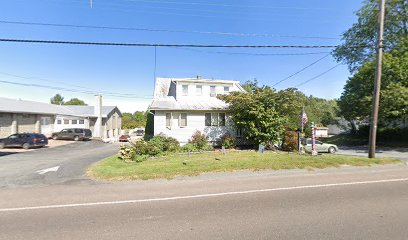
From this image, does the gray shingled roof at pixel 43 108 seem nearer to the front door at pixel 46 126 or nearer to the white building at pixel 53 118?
the white building at pixel 53 118

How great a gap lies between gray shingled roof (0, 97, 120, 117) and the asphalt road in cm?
2660

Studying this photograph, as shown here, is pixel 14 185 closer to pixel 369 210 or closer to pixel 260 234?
pixel 260 234

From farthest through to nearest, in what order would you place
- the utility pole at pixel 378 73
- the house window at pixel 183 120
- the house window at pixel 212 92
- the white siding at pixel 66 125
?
the white siding at pixel 66 125 → the house window at pixel 212 92 → the house window at pixel 183 120 → the utility pole at pixel 378 73

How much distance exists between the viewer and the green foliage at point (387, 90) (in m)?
20.3

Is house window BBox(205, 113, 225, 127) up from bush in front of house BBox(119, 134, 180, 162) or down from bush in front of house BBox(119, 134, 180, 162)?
up

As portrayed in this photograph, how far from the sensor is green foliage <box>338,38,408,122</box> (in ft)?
66.6

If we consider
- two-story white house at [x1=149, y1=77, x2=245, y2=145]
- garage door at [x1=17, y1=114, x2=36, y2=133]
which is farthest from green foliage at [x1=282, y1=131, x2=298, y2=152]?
garage door at [x1=17, y1=114, x2=36, y2=133]

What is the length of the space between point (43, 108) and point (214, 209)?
3868cm

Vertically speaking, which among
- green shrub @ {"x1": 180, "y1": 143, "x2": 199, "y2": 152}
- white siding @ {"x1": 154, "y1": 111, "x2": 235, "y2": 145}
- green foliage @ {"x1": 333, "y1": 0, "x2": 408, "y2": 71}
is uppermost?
green foliage @ {"x1": 333, "y1": 0, "x2": 408, "y2": 71}

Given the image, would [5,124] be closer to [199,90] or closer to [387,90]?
[199,90]

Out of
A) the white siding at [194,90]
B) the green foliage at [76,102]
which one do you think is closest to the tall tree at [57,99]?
the green foliage at [76,102]

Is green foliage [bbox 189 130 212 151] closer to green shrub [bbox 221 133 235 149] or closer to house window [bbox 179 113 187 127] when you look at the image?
house window [bbox 179 113 187 127]

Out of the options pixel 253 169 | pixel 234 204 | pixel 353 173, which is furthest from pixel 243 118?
pixel 234 204

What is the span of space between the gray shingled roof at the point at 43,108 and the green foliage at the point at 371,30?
126 feet
